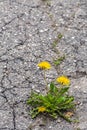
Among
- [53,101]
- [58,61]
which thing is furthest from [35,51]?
[53,101]

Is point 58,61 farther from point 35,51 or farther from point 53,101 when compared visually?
point 53,101

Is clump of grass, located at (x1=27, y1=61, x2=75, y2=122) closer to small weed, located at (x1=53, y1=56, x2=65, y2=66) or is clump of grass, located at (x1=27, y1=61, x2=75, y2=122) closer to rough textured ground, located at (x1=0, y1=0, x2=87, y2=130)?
rough textured ground, located at (x1=0, y1=0, x2=87, y2=130)

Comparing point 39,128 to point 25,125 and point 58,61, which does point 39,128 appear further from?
point 58,61

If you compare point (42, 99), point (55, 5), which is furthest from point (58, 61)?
point (55, 5)

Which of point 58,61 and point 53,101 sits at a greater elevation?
point 53,101

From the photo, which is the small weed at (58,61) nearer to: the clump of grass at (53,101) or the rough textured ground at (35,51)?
the rough textured ground at (35,51)

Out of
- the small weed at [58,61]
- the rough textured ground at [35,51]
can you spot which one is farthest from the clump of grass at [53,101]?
the small weed at [58,61]
